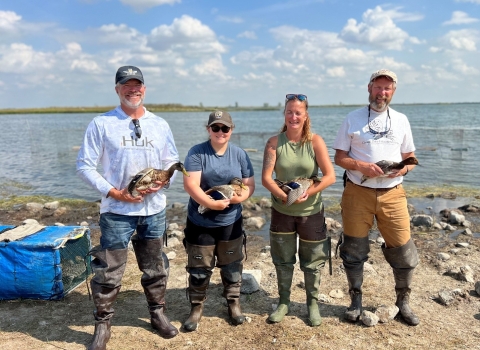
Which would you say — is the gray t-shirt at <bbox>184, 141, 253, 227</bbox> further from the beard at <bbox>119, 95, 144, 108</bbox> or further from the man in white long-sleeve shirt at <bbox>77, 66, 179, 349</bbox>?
the beard at <bbox>119, 95, 144, 108</bbox>

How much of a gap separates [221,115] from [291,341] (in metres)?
2.59

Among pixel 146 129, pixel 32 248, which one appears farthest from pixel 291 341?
pixel 32 248

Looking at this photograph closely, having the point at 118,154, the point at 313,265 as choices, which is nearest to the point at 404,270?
the point at 313,265

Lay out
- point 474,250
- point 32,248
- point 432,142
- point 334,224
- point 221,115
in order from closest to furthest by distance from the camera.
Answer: point 221,115
point 32,248
point 474,250
point 334,224
point 432,142

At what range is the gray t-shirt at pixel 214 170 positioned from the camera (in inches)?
166

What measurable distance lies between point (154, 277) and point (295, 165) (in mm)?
2046

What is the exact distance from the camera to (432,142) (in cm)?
2639

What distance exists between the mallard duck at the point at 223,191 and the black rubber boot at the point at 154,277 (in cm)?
70

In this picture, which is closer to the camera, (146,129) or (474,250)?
(146,129)

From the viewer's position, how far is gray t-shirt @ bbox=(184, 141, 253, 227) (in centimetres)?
423

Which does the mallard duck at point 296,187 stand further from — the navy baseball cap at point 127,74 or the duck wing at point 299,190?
the navy baseball cap at point 127,74

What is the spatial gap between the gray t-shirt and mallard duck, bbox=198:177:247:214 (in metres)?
0.08

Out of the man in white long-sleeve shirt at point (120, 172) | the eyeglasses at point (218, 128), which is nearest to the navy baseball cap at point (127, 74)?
the man in white long-sleeve shirt at point (120, 172)

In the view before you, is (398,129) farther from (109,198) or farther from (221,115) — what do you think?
(109,198)
